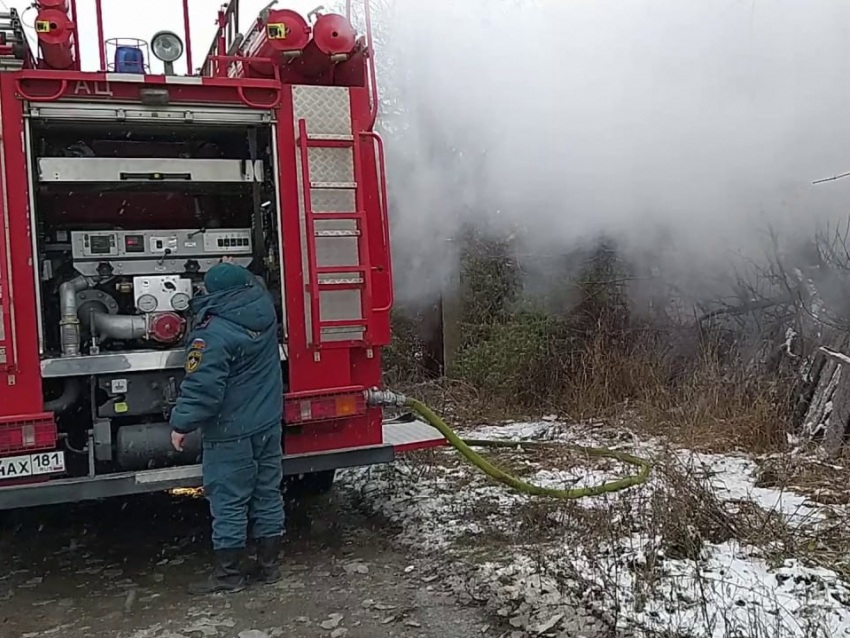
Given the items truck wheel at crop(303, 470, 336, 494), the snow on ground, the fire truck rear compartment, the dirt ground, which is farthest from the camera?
truck wheel at crop(303, 470, 336, 494)

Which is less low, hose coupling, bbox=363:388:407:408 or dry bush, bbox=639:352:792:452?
hose coupling, bbox=363:388:407:408

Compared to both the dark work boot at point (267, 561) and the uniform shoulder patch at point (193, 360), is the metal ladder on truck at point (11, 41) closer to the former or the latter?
the uniform shoulder patch at point (193, 360)

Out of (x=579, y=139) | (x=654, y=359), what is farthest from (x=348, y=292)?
(x=654, y=359)

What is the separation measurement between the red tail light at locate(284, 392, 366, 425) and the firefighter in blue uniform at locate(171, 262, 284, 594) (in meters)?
0.21

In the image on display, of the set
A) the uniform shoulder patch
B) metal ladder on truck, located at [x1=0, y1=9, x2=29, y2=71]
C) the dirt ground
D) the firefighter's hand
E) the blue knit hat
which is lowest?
the dirt ground

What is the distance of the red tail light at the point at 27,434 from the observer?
4844 millimetres

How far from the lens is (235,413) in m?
4.97

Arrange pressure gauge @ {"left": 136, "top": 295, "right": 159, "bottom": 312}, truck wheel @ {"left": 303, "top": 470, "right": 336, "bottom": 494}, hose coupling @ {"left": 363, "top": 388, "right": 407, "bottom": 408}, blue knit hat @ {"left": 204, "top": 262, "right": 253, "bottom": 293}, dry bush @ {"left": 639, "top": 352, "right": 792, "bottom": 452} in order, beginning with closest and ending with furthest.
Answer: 1. blue knit hat @ {"left": 204, "top": 262, "right": 253, "bottom": 293}
2. pressure gauge @ {"left": 136, "top": 295, "right": 159, "bottom": 312}
3. hose coupling @ {"left": 363, "top": 388, "right": 407, "bottom": 408}
4. truck wheel @ {"left": 303, "top": 470, "right": 336, "bottom": 494}
5. dry bush @ {"left": 639, "top": 352, "right": 792, "bottom": 452}

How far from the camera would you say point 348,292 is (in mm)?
5406

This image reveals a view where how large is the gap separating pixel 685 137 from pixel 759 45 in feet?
3.05

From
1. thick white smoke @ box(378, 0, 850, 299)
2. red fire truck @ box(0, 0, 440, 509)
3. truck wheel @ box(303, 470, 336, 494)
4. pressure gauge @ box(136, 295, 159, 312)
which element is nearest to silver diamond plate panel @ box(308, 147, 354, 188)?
red fire truck @ box(0, 0, 440, 509)

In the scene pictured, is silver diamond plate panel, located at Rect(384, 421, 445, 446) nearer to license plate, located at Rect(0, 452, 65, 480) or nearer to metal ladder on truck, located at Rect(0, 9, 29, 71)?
license plate, located at Rect(0, 452, 65, 480)

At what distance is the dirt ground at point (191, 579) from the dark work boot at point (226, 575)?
2.6 inches

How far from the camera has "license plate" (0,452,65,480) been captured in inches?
192
